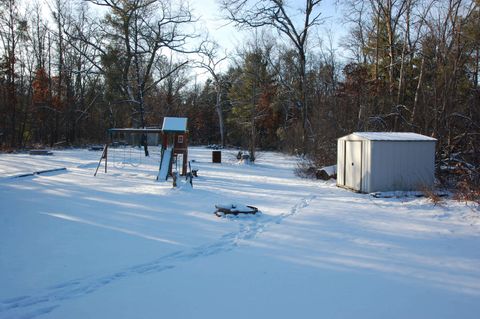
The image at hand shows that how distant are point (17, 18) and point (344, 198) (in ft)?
113

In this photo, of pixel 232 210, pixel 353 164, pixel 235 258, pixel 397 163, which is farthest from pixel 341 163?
pixel 235 258

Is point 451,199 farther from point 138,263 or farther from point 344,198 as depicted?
point 138,263

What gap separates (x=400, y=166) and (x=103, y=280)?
368 inches

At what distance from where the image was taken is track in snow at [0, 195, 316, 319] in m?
3.82

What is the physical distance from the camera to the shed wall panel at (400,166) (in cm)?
1115

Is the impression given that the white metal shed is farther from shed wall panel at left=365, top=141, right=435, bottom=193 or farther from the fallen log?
the fallen log

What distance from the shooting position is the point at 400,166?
11234 millimetres

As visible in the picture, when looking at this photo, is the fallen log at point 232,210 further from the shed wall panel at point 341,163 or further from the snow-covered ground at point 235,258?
the shed wall panel at point 341,163

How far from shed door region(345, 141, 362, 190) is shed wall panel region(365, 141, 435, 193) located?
2.14ft

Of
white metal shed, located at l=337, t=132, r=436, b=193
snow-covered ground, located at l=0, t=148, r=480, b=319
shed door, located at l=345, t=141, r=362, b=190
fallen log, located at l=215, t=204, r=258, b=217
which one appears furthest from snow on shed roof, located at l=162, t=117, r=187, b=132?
fallen log, located at l=215, t=204, r=258, b=217

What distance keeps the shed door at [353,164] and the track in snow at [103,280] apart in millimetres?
5189

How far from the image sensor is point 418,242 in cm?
653

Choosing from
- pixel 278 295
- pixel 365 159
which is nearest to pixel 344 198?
pixel 365 159

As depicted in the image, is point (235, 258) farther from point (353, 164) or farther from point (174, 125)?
point (174, 125)
